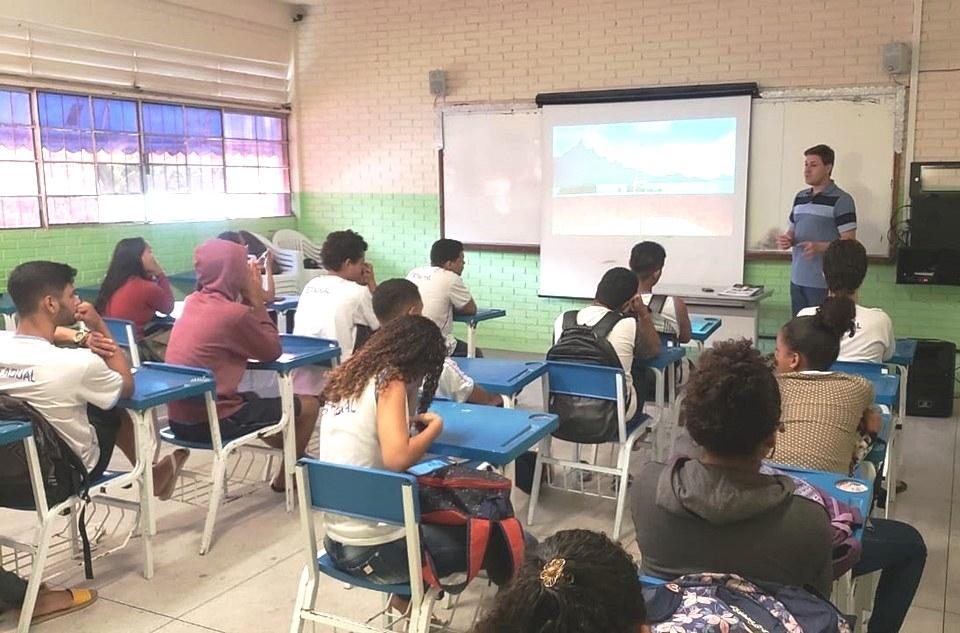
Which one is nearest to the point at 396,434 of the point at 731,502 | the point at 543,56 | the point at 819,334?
the point at 731,502

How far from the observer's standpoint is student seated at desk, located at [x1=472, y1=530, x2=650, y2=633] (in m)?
1.05

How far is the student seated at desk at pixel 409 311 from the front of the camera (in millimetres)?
3295

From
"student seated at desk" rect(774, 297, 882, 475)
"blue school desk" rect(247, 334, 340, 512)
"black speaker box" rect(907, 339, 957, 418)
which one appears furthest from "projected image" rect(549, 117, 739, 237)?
"student seated at desk" rect(774, 297, 882, 475)

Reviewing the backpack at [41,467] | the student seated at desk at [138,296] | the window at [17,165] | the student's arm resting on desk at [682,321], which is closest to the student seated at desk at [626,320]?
the student's arm resting on desk at [682,321]

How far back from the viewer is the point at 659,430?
14.6ft

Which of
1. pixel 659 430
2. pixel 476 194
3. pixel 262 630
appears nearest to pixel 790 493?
pixel 262 630

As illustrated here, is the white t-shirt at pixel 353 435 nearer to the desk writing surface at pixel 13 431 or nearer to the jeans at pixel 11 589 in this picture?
the desk writing surface at pixel 13 431

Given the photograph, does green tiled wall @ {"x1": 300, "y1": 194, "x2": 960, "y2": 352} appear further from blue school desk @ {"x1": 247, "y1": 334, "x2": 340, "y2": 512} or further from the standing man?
blue school desk @ {"x1": 247, "y1": 334, "x2": 340, "y2": 512}

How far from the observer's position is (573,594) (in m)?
1.07

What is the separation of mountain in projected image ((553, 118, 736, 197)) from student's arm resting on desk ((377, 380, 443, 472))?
4970 millimetres

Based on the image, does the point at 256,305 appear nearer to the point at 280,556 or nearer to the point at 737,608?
the point at 280,556

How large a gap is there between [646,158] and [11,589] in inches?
219

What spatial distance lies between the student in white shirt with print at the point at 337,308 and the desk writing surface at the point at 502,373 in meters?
0.80

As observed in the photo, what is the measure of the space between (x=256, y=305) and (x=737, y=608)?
313cm
